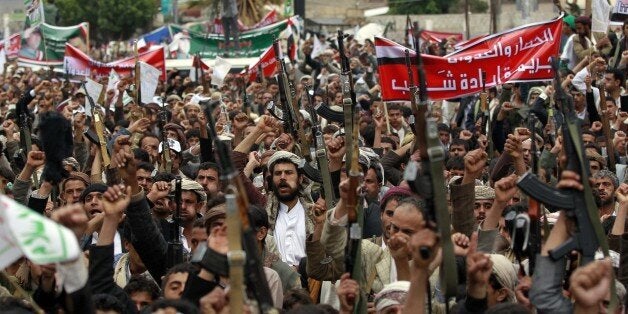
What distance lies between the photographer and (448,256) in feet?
16.8

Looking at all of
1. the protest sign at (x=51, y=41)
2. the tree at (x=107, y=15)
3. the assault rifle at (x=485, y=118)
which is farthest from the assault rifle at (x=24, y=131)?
the tree at (x=107, y=15)

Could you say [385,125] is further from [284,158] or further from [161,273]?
[161,273]

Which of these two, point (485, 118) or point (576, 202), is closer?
point (576, 202)

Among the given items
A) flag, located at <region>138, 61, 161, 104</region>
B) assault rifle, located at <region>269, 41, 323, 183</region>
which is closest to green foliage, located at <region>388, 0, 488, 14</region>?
flag, located at <region>138, 61, 161, 104</region>

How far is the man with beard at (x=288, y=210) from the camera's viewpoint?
820cm

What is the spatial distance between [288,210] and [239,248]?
11.9ft

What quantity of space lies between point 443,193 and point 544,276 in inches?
20.1

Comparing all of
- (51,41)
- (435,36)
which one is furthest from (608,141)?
(435,36)

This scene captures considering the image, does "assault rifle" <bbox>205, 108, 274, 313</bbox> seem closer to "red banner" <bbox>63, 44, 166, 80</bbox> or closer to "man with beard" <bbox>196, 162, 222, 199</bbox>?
"man with beard" <bbox>196, 162, 222, 199</bbox>

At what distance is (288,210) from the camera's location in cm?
841

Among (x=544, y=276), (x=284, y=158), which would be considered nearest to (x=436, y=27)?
(x=284, y=158)

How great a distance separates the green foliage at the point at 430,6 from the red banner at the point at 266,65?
3457 cm

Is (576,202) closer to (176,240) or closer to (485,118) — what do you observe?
(176,240)

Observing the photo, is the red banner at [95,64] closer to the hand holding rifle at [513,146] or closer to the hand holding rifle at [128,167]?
the hand holding rifle at [513,146]
